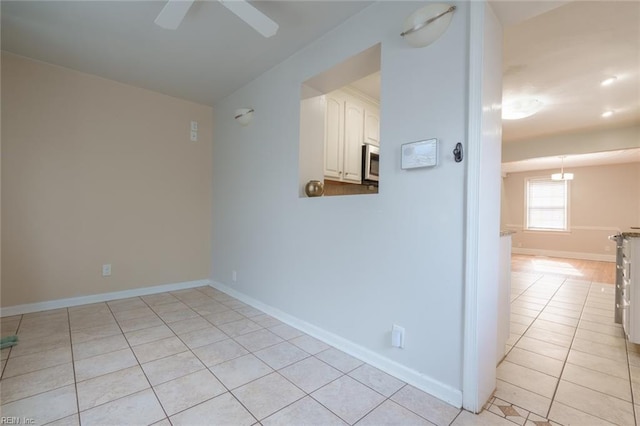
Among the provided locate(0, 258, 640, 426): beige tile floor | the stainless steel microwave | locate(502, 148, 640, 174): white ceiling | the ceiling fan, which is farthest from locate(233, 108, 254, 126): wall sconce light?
locate(502, 148, 640, 174): white ceiling

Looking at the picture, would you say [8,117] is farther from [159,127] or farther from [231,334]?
[231,334]

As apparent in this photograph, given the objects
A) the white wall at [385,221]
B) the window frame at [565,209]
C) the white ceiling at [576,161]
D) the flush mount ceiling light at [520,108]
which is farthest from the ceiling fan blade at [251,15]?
the window frame at [565,209]

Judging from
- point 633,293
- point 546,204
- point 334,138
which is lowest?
point 633,293

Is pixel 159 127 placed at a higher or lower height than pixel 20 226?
higher

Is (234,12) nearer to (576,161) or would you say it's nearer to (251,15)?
(251,15)

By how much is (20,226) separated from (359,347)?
129 inches

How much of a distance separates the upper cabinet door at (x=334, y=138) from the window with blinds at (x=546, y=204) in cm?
706

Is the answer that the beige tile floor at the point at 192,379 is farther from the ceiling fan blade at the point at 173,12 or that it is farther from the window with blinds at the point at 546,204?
the window with blinds at the point at 546,204

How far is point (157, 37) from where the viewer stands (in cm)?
227

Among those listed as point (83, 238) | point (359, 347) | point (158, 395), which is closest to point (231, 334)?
point (158, 395)

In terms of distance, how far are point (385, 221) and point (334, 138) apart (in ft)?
5.41

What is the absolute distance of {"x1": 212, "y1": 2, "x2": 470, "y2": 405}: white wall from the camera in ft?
4.96

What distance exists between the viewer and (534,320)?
2.79 metres

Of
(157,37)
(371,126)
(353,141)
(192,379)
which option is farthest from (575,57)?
(192,379)
